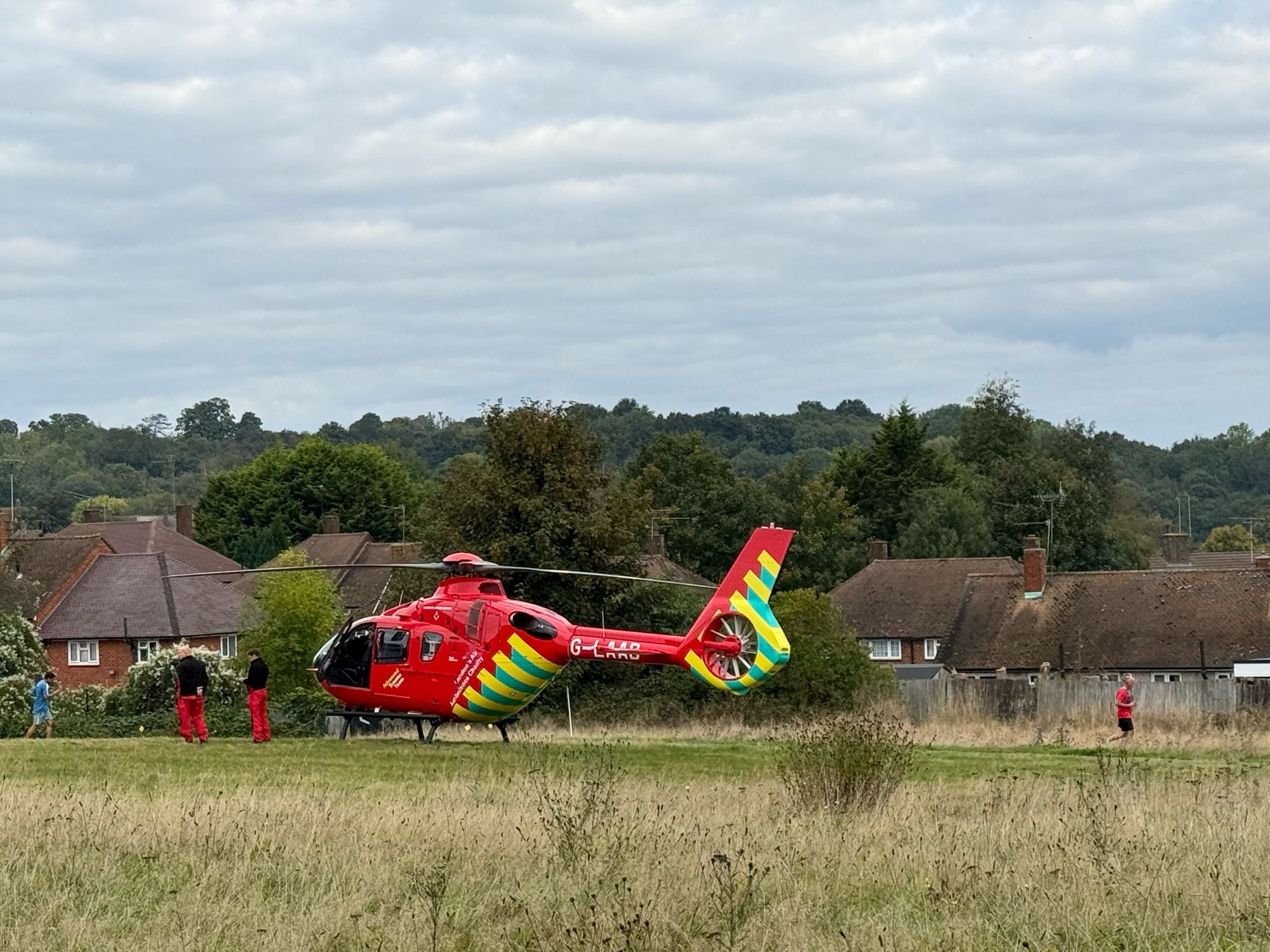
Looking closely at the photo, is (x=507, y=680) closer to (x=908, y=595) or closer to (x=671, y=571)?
(x=908, y=595)

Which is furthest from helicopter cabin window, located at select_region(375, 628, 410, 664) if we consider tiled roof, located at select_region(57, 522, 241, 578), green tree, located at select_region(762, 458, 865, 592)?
green tree, located at select_region(762, 458, 865, 592)

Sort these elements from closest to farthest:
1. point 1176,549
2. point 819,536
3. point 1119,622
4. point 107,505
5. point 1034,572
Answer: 1. point 1119,622
2. point 1034,572
3. point 819,536
4. point 1176,549
5. point 107,505

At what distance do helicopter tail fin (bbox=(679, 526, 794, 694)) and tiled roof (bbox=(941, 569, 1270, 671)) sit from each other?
33.8m

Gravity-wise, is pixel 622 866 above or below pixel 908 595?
below

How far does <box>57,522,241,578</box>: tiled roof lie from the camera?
79625 mm

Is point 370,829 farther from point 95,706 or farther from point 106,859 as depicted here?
point 95,706

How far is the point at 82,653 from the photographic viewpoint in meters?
61.7

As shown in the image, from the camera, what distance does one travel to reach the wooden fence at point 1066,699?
3878 centimetres

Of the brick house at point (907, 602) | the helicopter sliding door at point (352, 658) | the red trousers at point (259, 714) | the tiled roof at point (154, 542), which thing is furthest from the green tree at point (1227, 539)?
the red trousers at point (259, 714)

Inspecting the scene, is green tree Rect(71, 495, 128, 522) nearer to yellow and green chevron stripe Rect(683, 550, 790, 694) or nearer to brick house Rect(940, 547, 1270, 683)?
brick house Rect(940, 547, 1270, 683)

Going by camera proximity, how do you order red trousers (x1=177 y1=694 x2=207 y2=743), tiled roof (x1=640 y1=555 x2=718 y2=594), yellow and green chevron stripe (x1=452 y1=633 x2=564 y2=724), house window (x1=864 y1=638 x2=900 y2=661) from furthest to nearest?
house window (x1=864 y1=638 x2=900 y2=661) → tiled roof (x1=640 y1=555 x2=718 y2=594) → yellow and green chevron stripe (x1=452 y1=633 x2=564 y2=724) → red trousers (x1=177 y1=694 x2=207 y2=743)

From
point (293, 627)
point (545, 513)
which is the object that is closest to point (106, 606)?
point (293, 627)

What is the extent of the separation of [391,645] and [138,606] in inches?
1503

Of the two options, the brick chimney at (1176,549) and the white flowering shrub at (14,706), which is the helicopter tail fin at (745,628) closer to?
the white flowering shrub at (14,706)
